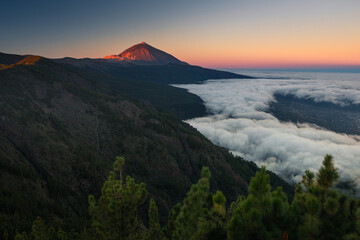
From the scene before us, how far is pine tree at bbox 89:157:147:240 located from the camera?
1545 cm

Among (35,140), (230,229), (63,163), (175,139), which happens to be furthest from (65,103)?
(230,229)

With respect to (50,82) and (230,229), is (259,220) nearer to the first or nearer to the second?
(230,229)

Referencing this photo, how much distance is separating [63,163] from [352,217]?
10816cm

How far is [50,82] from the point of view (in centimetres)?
17338

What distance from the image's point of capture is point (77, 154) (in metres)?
104

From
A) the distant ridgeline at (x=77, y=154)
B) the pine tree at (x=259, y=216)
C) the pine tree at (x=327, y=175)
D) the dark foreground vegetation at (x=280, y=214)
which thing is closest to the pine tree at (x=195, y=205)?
the dark foreground vegetation at (x=280, y=214)

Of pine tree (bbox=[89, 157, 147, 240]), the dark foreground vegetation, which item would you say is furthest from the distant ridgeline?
the dark foreground vegetation

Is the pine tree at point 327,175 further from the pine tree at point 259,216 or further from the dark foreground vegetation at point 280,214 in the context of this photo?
the pine tree at point 259,216

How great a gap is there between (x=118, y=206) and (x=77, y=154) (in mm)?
100365

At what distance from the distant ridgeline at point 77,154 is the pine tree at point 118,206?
140 ft

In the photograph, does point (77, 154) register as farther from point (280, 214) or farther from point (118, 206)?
point (280, 214)

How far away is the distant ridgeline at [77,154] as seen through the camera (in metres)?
72.4

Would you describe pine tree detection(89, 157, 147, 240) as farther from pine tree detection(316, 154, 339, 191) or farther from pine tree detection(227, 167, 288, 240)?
pine tree detection(316, 154, 339, 191)

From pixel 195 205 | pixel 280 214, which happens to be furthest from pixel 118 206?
pixel 280 214
